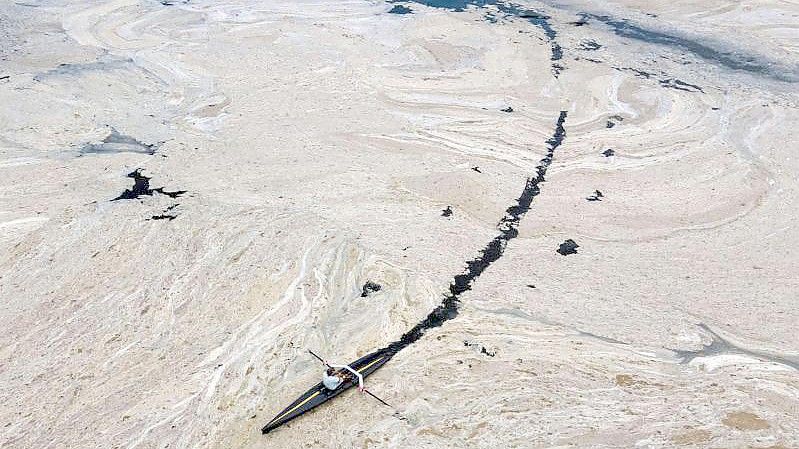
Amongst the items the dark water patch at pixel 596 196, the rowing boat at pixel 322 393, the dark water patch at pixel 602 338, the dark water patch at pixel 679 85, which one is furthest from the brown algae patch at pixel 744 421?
the dark water patch at pixel 679 85

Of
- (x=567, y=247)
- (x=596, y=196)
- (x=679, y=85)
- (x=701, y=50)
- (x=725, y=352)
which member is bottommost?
(x=725, y=352)

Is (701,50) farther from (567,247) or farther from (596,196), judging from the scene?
(567,247)

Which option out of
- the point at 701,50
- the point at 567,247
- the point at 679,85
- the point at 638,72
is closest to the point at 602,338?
the point at 567,247

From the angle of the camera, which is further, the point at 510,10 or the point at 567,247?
the point at 510,10

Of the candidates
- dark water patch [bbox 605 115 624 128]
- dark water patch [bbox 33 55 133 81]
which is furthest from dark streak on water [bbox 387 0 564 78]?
dark water patch [bbox 33 55 133 81]

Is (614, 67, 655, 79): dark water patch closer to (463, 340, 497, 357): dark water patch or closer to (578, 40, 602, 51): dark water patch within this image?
(578, 40, 602, 51): dark water patch

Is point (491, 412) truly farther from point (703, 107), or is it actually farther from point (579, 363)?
point (703, 107)
